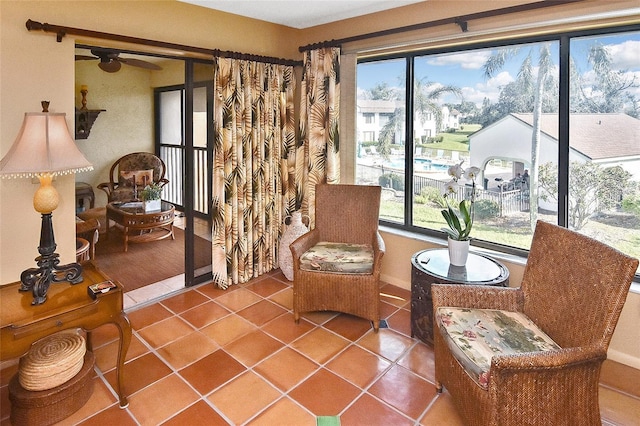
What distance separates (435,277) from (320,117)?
191cm

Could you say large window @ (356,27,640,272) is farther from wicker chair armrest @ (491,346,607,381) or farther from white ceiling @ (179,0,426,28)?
wicker chair armrest @ (491,346,607,381)

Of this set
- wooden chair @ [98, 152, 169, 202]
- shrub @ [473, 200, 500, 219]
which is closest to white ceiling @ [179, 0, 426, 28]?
shrub @ [473, 200, 500, 219]

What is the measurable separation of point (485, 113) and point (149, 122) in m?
5.32

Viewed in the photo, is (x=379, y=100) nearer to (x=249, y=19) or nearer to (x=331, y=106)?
(x=331, y=106)

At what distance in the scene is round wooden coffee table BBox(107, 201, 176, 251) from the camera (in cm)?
461

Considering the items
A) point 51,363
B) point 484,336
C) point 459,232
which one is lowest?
point 51,363

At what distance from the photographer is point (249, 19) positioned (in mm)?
3648

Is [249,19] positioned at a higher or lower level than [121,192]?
higher

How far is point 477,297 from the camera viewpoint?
2203 mm

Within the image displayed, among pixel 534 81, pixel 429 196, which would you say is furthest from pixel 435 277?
pixel 534 81

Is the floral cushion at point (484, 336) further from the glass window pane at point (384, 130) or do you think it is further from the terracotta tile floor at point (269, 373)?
the glass window pane at point (384, 130)

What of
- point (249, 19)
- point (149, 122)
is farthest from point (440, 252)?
point (149, 122)

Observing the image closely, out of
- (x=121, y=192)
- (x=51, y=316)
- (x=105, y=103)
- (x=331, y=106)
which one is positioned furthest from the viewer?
(x=105, y=103)

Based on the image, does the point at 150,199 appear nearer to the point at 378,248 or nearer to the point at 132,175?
the point at 132,175
